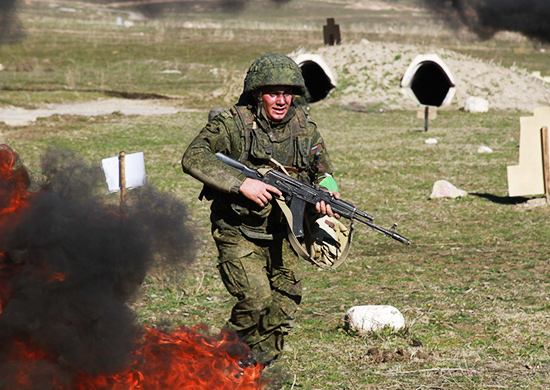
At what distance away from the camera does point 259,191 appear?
458 centimetres

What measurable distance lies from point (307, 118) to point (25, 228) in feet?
8.32

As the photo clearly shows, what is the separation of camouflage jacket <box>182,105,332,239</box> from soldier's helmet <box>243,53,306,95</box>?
22 centimetres

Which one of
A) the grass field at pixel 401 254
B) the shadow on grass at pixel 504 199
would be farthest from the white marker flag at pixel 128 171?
the shadow on grass at pixel 504 199

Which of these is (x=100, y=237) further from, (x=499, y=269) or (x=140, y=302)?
(x=499, y=269)

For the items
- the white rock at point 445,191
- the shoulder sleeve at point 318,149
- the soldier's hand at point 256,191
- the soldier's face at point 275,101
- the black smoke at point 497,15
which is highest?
the black smoke at point 497,15

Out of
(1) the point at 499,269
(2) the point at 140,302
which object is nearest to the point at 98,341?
(2) the point at 140,302

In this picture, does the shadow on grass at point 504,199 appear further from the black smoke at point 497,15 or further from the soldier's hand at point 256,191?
the soldier's hand at point 256,191

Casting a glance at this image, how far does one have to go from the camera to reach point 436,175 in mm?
13867

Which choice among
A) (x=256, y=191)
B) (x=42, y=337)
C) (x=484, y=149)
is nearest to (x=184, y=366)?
(x=42, y=337)

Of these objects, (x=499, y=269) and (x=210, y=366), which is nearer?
(x=210, y=366)

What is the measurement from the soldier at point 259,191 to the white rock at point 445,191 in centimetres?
715

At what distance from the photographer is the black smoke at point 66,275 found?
3217mm

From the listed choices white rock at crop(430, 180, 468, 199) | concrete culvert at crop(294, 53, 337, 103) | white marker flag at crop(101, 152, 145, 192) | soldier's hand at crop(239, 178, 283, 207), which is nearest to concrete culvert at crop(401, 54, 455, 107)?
concrete culvert at crop(294, 53, 337, 103)

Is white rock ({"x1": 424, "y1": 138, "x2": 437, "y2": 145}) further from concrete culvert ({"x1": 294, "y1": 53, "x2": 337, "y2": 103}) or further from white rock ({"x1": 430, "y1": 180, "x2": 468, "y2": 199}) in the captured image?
concrete culvert ({"x1": 294, "y1": 53, "x2": 337, "y2": 103})
